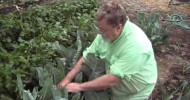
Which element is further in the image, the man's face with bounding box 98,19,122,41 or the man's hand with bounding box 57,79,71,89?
the man's hand with bounding box 57,79,71,89

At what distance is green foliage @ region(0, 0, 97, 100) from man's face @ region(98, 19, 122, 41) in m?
0.68

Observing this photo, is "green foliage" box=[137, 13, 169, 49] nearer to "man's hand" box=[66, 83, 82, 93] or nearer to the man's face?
"man's hand" box=[66, 83, 82, 93]

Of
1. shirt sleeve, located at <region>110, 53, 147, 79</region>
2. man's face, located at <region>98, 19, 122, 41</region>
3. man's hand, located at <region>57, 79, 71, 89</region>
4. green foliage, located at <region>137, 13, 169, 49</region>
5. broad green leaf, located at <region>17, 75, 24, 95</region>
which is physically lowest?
green foliage, located at <region>137, 13, 169, 49</region>

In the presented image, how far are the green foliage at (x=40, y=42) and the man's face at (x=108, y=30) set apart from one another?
2.24 feet

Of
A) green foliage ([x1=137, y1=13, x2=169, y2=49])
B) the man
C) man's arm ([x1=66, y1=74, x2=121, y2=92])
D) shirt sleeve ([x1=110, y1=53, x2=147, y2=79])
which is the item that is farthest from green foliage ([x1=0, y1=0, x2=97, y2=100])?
green foliage ([x1=137, y1=13, x2=169, y2=49])

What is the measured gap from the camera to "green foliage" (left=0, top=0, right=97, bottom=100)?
3188 millimetres

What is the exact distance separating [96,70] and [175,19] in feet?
10.3

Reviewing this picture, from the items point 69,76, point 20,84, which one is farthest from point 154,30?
point 20,84

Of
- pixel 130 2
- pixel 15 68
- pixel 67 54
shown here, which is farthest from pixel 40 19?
pixel 130 2

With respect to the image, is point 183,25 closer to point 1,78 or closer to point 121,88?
point 121,88

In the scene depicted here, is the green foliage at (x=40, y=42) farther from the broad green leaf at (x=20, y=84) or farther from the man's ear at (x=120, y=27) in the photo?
the man's ear at (x=120, y=27)

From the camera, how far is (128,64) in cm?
260

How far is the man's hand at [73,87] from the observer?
2.92 m

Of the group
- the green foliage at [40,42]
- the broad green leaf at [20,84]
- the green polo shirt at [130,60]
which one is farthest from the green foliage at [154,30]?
the broad green leaf at [20,84]
